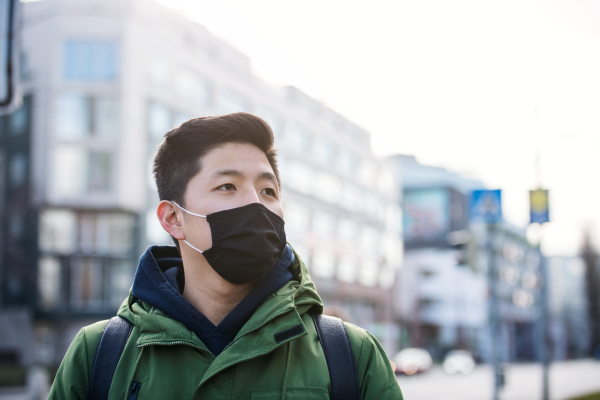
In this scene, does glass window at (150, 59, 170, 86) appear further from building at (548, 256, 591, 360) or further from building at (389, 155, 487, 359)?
building at (548, 256, 591, 360)

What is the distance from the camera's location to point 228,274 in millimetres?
2512

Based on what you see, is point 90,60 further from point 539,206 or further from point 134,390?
point 134,390

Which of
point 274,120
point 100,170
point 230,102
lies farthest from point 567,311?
point 100,170

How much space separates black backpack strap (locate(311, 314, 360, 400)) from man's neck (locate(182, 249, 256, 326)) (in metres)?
0.37

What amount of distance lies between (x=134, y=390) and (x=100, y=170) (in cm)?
3230

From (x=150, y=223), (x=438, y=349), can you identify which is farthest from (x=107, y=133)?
(x=438, y=349)

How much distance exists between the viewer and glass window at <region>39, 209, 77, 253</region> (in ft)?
105

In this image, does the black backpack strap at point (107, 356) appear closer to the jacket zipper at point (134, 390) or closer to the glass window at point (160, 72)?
the jacket zipper at point (134, 390)

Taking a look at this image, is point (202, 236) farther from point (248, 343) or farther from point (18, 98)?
point (18, 98)

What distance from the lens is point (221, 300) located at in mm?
2553

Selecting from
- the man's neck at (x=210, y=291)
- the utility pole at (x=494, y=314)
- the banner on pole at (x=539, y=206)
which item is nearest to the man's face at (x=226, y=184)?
the man's neck at (x=210, y=291)

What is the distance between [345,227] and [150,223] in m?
25.7

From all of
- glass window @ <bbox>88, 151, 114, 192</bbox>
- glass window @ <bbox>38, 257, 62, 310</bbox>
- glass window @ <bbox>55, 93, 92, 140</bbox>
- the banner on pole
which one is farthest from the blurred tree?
the banner on pole

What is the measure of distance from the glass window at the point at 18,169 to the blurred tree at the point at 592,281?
79132 millimetres
